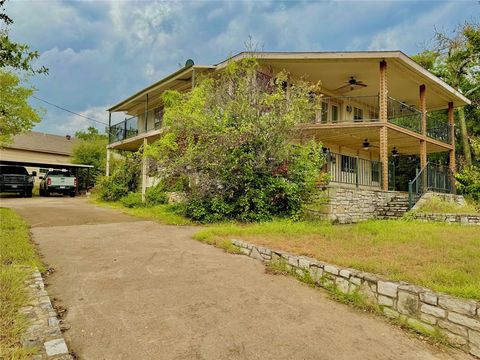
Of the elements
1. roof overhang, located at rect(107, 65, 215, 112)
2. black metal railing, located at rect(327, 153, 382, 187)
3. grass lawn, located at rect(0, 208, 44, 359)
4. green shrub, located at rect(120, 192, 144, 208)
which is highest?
roof overhang, located at rect(107, 65, 215, 112)

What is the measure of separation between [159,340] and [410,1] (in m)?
13.8

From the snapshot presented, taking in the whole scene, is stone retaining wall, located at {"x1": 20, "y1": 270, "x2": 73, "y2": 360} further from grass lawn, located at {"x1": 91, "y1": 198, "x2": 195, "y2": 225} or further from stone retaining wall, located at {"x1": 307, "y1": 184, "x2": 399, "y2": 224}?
stone retaining wall, located at {"x1": 307, "y1": 184, "x2": 399, "y2": 224}

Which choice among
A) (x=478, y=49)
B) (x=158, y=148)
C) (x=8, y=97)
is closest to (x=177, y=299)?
(x=158, y=148)

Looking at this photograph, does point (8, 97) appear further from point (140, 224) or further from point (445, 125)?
point (445, 125)

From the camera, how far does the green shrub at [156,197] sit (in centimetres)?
1442

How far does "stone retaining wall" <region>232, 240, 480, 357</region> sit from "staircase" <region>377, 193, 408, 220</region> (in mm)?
8847

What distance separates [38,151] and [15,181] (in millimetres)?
11466

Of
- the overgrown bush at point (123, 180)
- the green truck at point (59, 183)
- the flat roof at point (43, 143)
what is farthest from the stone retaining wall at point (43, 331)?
the flat roof at point (43, 143)

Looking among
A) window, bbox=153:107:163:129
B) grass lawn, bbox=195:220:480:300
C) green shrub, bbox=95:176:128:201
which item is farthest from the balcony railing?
green shrub, bbox=95:176:128:201

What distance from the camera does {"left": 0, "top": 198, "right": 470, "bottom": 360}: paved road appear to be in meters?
2.82

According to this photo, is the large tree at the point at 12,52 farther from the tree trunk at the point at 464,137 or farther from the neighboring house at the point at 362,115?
the tree trunk at the point at 464,137

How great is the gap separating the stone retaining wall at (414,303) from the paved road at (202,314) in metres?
0.24

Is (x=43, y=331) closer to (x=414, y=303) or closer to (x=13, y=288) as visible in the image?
(x=13, y=288)

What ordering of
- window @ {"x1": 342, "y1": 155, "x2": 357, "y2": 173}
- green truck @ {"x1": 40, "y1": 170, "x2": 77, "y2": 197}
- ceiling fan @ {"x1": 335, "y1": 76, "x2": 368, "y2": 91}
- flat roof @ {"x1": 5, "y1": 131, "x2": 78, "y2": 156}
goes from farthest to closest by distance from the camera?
flat roof @ {"x1": 5, "y1": 131, "x2": 78, "y2": 156} → green truck @ {"x1": 40, "y1": 170, "x2": 77, "y2": 197} → window @ {"x1": 342, "y1": 155, "x2": 357, "y2": 173} → ceiling fan @ {"x1": 335, "y1": 76, "x2": 368, "y2": 91}
